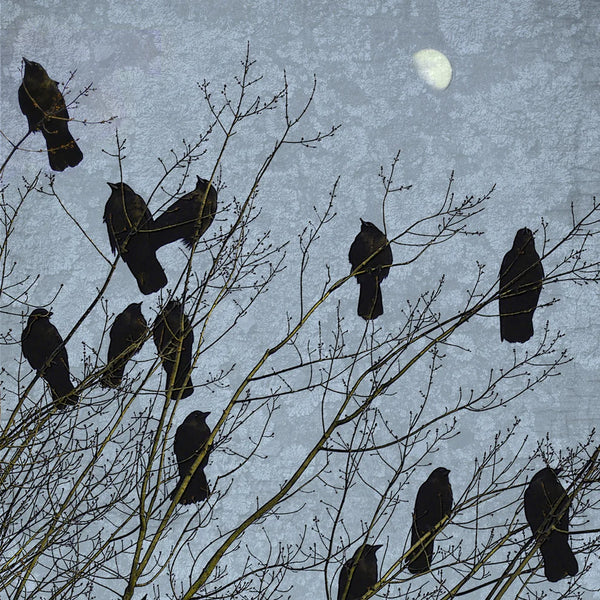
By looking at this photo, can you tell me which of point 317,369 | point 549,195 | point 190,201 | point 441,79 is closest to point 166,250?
point 190,201

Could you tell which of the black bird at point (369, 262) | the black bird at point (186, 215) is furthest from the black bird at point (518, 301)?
the black bird at point (186, 215)

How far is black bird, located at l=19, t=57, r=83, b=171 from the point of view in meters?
4.23

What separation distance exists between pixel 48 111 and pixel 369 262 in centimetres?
197

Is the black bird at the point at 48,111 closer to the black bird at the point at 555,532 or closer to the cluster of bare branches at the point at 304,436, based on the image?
the cluster of bare branches at the point at 304,436

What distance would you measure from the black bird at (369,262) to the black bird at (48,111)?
1.67 m

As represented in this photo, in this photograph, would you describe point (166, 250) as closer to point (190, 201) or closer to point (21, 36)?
point (190, 201)

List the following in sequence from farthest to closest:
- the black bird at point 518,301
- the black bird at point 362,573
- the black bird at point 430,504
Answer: the black bird at point 518,301 < the black bird at point 430,504 < the black bird at point 362,573

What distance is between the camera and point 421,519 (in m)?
3.93

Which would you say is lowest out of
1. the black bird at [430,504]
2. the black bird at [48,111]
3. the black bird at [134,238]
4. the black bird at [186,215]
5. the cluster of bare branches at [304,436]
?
the black bird at [430,504]

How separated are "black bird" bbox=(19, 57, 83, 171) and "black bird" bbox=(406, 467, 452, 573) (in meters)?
2.66

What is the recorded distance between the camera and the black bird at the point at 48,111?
167 inches

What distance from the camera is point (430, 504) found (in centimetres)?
393

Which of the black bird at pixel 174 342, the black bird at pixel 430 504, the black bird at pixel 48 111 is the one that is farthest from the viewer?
the black bird at pixel 48 111

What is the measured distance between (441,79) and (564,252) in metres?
1.23
